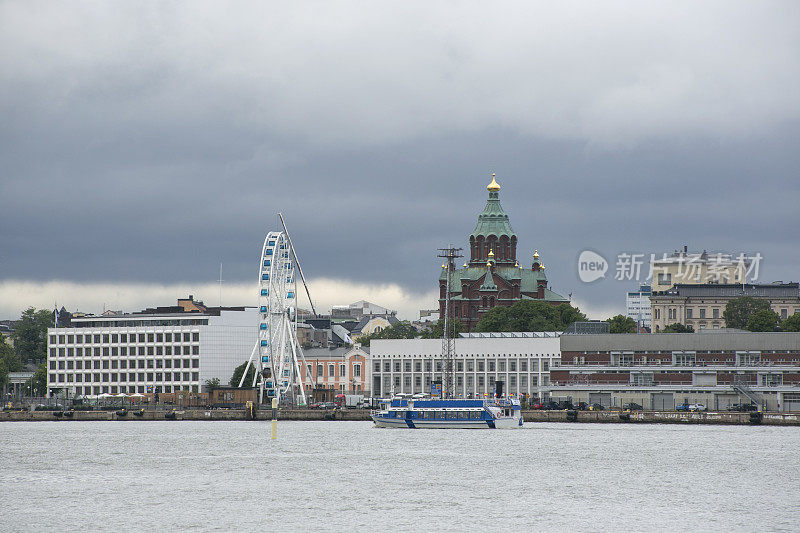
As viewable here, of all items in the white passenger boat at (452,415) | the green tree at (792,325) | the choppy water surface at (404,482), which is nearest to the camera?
the choppy water surface at (404,482)

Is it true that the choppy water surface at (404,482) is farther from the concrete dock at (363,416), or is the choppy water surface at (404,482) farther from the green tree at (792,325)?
the green tree at (792,325)

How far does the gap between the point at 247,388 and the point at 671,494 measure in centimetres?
12652

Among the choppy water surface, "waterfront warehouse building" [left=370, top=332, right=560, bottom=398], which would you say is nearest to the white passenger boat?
the choppy water surface

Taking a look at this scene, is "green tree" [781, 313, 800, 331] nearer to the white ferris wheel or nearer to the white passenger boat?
the white passenger boat

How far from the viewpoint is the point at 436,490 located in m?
78.3

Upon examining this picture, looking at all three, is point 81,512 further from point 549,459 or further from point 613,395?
point 613,395

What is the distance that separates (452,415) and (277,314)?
42544 mm

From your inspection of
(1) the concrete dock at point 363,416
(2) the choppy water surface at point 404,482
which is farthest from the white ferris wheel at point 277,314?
(2) the choppy water surface at point 404,482

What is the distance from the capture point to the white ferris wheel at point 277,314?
176 meters

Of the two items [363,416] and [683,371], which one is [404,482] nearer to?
[363,416]

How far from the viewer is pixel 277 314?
593ft

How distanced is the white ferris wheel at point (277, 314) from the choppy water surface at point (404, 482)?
47609mm

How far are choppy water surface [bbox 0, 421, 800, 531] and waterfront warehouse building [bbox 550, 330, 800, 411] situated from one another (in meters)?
31.0

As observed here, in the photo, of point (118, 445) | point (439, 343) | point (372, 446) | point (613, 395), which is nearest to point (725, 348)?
point (613, 395)
